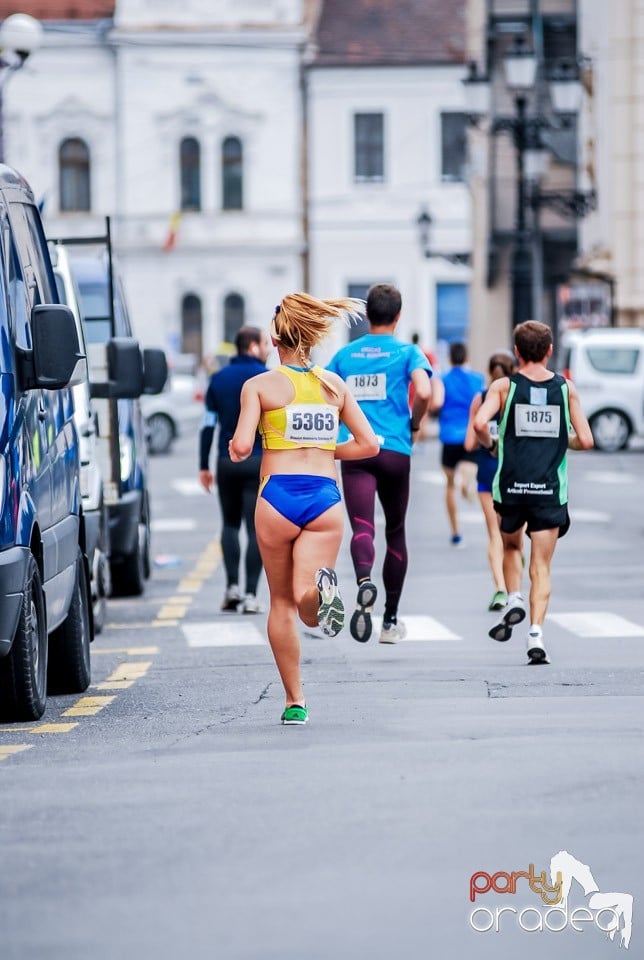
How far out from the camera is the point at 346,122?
69.9 metres

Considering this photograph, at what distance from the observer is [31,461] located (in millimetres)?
9883

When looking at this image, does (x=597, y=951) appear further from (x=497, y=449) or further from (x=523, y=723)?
(x=497, y=449)

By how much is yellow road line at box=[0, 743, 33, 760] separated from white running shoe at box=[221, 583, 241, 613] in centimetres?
700

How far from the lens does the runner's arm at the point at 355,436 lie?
9.63 metres

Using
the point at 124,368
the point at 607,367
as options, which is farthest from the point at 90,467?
the point at 607,367

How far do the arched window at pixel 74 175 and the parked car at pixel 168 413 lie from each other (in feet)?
85.3

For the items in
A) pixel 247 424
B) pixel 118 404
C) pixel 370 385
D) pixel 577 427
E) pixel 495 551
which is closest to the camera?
pixel 247 424

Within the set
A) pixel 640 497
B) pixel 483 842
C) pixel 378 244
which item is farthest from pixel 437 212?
pixel 483 842

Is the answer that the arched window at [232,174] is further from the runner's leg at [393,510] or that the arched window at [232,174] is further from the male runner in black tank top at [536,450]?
the male runner in black tank top at [536,450]

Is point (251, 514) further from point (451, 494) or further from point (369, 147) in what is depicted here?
point (369, 147)

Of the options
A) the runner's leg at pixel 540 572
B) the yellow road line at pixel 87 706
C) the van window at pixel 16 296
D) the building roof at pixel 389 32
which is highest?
the building roof at pixel 389 32

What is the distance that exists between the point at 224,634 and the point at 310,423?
17.2 feet

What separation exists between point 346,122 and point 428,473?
35.5 metres

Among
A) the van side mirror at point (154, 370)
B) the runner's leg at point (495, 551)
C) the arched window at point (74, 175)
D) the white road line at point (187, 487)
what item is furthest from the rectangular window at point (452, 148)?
the runner's leg at point (495, 551)
